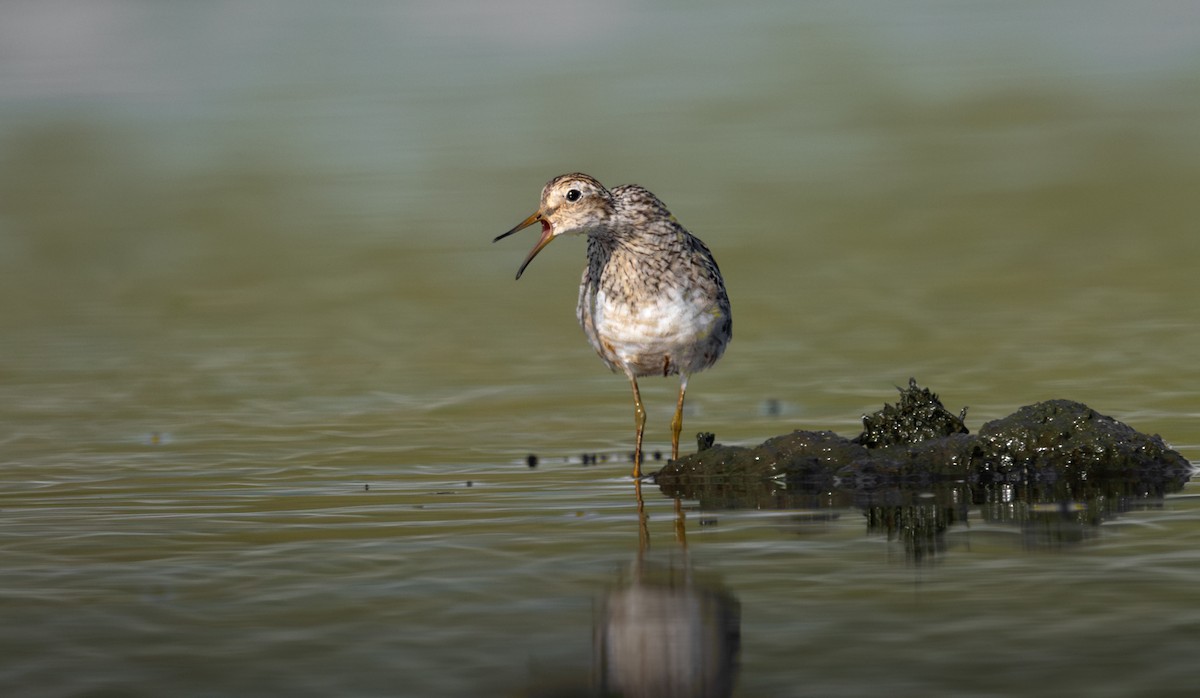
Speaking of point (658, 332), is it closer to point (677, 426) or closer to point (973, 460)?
point (677, 426)

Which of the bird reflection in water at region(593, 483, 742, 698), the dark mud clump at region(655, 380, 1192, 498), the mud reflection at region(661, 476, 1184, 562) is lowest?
the bird reflection in water at region(593, 483, 742, 698)

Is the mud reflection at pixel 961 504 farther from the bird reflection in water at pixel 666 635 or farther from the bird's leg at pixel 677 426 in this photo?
the bird reflection in water at pixel 666 635

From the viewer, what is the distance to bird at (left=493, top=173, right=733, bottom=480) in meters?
11.9

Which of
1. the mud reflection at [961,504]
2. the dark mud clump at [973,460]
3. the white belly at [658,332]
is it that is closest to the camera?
the mud reflection at [961,504]

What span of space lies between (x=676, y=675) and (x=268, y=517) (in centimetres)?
443

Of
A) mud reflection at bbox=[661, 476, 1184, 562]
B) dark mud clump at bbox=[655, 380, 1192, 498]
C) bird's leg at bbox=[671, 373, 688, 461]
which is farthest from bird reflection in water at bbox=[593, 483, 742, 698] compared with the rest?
bird's leg at bbox=[671, 373, 688, 461]

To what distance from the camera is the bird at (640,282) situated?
39.0 feet

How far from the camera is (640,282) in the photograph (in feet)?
39.0

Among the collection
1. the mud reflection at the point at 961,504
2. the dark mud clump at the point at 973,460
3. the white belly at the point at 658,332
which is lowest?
the mud reflection at the point at 961,504

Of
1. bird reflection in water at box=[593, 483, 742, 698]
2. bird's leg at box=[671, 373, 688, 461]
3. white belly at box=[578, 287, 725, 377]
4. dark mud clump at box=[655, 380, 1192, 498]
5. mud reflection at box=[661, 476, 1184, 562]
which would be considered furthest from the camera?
bird's leg at box=[671, 373, 688, 461]

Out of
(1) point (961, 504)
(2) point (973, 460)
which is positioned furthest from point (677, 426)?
(1) point (961, 504)

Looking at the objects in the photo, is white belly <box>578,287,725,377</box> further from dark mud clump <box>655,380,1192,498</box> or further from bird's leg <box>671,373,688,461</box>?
dark mud clump <box>655,380,1192,498</box>

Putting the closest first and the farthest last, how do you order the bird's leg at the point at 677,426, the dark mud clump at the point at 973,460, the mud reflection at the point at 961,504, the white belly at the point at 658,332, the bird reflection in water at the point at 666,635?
the bird reflection in water at the point at 666,635 → the mud reflection at the point at 961,504 → the dark mud clump at the point at 973,460 → the white belly at the point at 658,332 → the bird's leg at the point at 677,426

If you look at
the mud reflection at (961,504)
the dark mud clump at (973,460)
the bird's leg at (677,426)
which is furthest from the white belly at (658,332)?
the mud reflection at (961,504)
